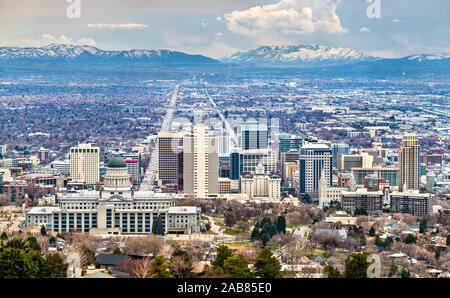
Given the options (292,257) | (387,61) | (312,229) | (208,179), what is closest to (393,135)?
(387,61)

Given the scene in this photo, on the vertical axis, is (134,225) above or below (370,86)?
below

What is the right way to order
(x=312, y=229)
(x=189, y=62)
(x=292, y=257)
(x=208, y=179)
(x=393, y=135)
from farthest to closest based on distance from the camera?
(x=393, y=135)
(x=189, y=62)
(x=208, y=179)
(x=312, y=229)
(x=292, y=257)

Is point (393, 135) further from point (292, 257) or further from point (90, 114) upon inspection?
point (292, 257)

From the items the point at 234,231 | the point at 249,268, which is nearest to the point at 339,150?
the point at 234,231

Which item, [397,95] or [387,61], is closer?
[387,61]

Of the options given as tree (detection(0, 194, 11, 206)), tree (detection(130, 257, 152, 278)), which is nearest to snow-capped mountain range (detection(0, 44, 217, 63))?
tree (detection(0, 194, 11, 206))

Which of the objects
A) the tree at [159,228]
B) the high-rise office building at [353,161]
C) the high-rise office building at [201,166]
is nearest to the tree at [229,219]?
the tree at [159,228]

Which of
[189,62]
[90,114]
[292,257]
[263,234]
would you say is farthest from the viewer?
[90,114]

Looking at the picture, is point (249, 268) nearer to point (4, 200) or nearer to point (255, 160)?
point (4, 200)
